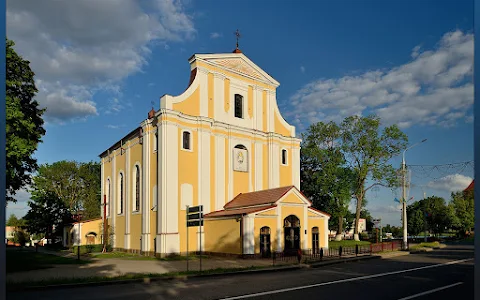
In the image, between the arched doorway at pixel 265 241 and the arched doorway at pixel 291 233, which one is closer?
the arched doorway at pixel 265 241

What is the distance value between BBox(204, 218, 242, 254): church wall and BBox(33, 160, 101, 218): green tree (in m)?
36.5

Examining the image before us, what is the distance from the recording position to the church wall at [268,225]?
87.7 feet

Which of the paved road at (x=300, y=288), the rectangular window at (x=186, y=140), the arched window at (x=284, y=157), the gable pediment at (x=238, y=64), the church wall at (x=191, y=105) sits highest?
the gable pediment at (x=238, y=64)

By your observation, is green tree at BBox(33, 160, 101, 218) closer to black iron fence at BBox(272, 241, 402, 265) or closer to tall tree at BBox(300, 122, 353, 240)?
tall tree at BBox(300, 122, 353, 240)

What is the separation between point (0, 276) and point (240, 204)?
25.3 metres

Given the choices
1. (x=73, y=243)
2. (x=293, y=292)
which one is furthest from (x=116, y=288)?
(x=73, y=243)

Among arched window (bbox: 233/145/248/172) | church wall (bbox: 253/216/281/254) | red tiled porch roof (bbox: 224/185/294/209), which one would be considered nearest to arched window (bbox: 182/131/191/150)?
arched window (bbox: 233/145/248/172)

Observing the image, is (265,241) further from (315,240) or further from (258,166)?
(258,166)

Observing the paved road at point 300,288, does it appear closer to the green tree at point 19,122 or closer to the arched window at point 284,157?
the green tree at point 19,122

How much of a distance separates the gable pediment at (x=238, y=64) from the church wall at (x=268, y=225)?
541 inches

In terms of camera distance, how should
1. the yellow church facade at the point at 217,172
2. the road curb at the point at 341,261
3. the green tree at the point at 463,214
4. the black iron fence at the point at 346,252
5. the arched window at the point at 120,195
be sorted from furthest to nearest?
the green tree at the point at 463,214 → the arched window at the point at 120,195 → the yellow church facade at the point at 217,172 → the black iron fence at the point at 346,252 → the road curb at the point at 341,261

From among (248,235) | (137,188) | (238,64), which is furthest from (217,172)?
(238,64)

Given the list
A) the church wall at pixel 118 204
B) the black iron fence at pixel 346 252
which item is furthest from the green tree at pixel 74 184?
the black iron fence at pixel 346 252

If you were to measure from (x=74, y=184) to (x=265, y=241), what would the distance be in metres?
46.6
